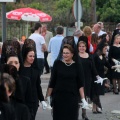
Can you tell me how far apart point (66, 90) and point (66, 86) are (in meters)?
0.06

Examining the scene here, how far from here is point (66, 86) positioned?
884 cm

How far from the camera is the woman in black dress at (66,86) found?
8836 millimetres

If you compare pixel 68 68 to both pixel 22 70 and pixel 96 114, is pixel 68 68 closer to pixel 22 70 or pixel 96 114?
pixel 22 70

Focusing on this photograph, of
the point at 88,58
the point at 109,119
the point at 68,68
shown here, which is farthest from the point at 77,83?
the point at 109,119

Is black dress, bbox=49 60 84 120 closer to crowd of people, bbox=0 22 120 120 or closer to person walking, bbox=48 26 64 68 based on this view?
crowd of people, bbox=0 22 120 120

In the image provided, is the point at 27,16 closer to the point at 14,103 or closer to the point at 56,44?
the point at 56,44

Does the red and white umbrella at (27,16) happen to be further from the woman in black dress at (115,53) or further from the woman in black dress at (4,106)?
the woman in black dress at (4,106)

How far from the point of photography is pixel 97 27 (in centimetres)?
1722

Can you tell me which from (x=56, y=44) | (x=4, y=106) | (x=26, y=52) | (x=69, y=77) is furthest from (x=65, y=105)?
(x=56, y=44)

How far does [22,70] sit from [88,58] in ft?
10.3

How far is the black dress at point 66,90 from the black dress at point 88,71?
2080 mm

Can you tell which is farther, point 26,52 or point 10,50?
point 26,52

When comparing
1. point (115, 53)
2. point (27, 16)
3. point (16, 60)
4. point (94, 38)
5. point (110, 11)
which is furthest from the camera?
point (110, 11)

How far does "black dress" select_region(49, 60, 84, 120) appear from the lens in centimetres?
884
